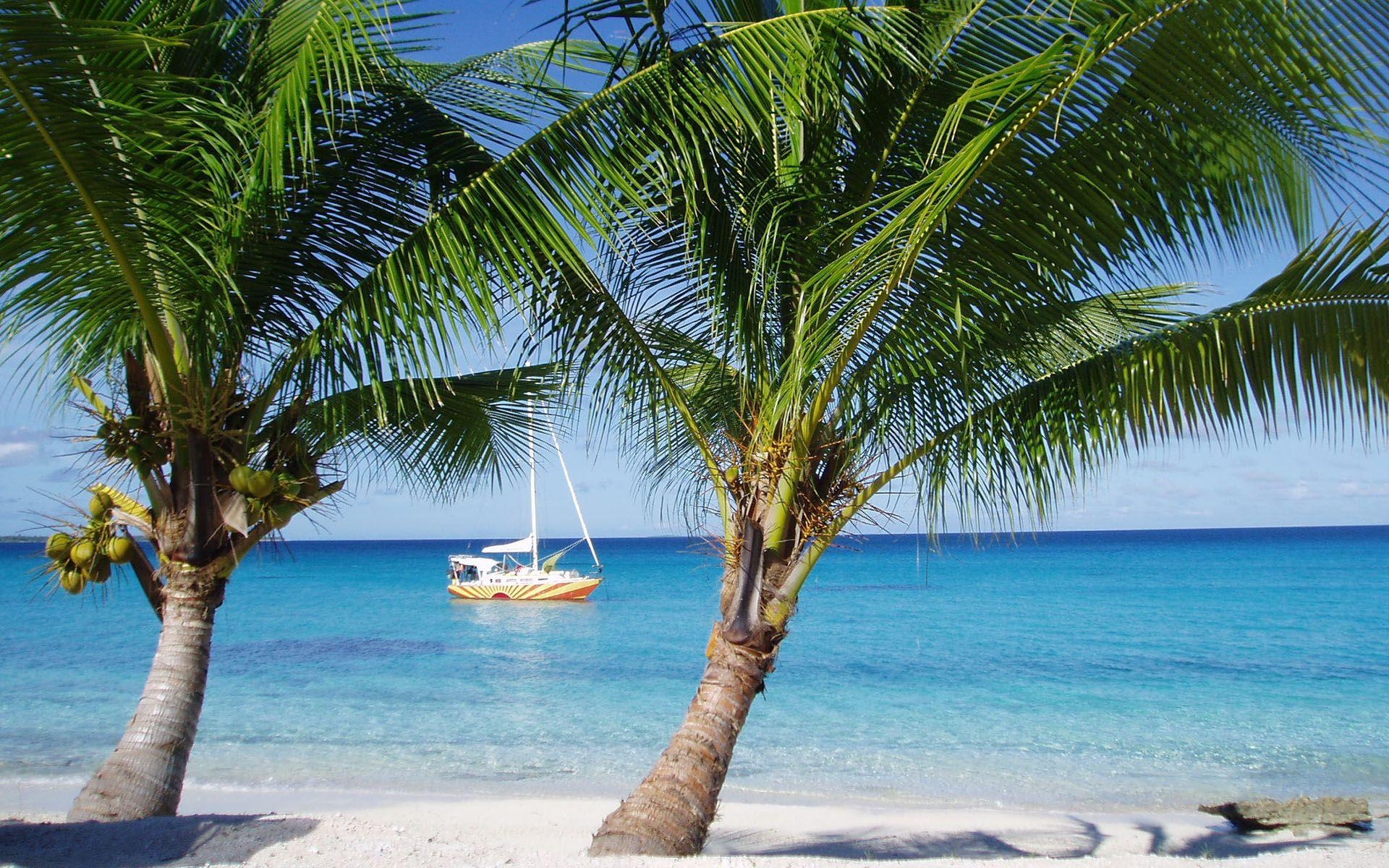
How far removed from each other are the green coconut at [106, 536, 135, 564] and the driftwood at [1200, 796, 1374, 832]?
8.45 metres

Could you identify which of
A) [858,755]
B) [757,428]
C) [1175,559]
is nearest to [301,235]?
[757,428]

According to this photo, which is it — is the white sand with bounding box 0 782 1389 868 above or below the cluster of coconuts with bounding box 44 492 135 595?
below

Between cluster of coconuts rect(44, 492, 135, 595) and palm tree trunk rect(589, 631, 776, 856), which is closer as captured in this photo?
palm tree trunk rect(589, 631, 776, 856)

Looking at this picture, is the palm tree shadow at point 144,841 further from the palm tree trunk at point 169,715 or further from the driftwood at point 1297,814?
the driftwood at point 1297,814

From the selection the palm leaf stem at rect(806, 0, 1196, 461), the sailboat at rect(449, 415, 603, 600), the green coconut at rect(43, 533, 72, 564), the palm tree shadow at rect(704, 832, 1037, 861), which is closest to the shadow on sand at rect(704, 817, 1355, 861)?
the palm tree shadow at rect(704, 832, 1037, 861)

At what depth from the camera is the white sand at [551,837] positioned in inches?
140

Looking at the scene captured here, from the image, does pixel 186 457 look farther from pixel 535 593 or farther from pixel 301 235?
pixel 535 593

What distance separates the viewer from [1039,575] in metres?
46.3

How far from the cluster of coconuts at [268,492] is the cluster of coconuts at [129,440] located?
1.25ft

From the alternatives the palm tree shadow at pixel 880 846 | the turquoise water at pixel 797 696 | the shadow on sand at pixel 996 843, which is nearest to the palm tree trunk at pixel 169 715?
the turquoise water at pixel 797 696

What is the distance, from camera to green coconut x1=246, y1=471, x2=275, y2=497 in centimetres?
417

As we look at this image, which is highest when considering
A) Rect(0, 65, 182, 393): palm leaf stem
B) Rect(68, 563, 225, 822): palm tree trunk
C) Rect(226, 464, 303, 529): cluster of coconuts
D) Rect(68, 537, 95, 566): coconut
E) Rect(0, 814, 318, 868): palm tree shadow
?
Rect(0, 65, 182, 393): palm leaf stem

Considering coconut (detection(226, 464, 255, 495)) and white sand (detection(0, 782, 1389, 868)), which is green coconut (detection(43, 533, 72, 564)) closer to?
coconut (detection(226, 464, 255, 495))

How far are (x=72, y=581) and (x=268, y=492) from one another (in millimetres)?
1129
